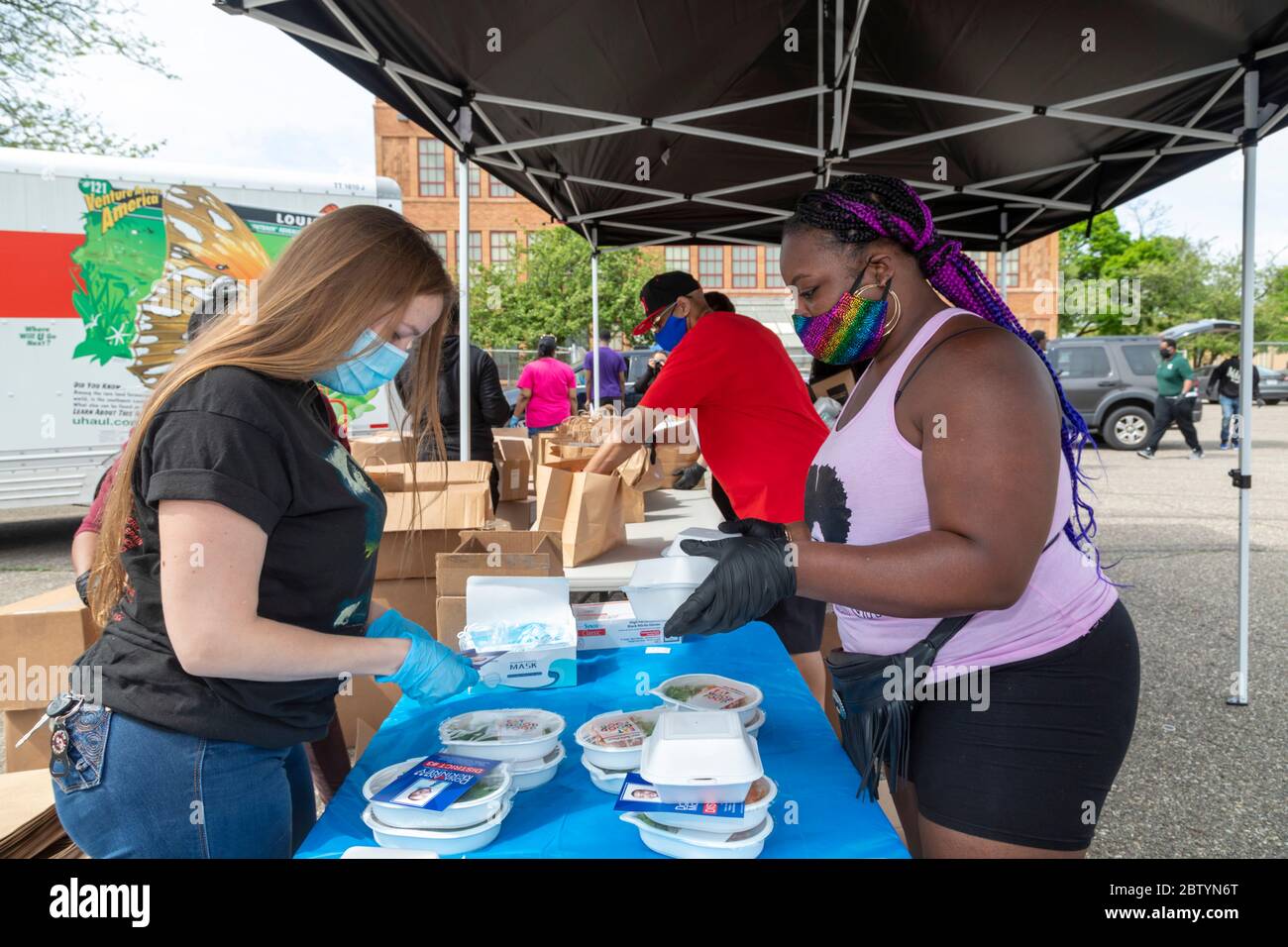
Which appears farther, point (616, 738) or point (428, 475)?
point (428, 475)

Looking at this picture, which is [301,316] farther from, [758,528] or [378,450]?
[378,450]

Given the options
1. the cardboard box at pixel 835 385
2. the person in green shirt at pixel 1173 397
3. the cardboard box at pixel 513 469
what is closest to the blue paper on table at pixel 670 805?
the cardboard box at pixel 835 385

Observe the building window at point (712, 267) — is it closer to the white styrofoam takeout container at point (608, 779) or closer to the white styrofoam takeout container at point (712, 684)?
the white styrofoam takeout container at point (712, 684)

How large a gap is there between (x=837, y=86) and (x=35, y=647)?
12.5ft

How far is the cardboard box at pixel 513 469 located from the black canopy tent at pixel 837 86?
99cm

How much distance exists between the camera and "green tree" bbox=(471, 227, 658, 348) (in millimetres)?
Result: 29312

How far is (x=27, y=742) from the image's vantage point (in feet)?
8.75

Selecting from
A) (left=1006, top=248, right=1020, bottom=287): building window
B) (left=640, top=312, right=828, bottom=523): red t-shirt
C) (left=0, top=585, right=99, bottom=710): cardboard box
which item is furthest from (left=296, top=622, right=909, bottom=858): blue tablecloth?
(left=1006, top=248, right=1020, bottom=287): building window

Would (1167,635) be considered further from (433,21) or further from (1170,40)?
(433,21)

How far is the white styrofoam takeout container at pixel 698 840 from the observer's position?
1224mm

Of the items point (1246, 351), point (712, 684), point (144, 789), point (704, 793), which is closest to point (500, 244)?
point (1246, 351)
